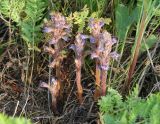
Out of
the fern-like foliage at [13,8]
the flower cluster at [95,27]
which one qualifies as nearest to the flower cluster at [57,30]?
the flower cluster at [95,27]

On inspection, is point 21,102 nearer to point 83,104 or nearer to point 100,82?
point 83,104

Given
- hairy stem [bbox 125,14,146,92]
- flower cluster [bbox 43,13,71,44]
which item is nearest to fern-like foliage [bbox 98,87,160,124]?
hairy stem [bbox 125,14,146,92]

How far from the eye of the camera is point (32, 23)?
1575mm

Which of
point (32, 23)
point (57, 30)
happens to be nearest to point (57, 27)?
point (57, 30)

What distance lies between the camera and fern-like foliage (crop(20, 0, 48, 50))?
5.04 ft

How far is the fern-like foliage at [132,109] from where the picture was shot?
42.8 inches

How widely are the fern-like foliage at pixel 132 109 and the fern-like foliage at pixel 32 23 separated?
1.34 feet

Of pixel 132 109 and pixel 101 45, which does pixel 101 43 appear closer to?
pixel 101 45

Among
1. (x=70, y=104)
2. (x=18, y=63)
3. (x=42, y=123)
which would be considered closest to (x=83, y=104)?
(x=70, y=104)

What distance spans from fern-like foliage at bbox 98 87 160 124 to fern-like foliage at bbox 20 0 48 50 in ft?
1.34

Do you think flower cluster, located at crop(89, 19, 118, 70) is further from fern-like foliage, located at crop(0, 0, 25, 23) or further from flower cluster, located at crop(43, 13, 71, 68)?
fern-like foliage, located at crop(0, 0, 25, 23)

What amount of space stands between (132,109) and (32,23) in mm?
626

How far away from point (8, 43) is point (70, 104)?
418mm

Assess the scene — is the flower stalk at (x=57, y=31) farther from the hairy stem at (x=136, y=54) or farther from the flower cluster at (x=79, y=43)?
the hairy stem at (x=136, y=54)
